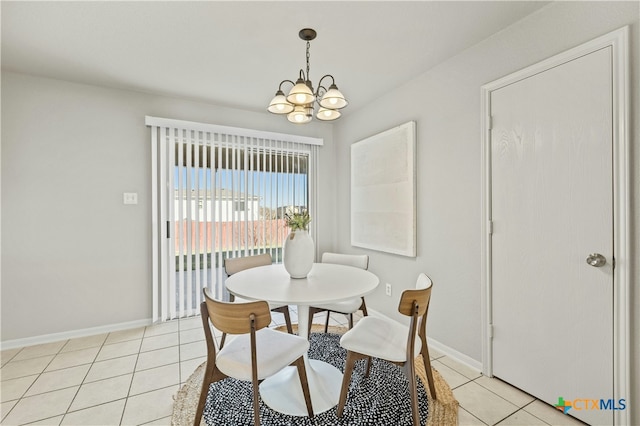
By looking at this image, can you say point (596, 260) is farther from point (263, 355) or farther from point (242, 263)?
point (242, 263)

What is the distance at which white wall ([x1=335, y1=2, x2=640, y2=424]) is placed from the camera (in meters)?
1.57

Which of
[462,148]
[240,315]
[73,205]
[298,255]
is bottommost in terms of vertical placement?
[240,315]

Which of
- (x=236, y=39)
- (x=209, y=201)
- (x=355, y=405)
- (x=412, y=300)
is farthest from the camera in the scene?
(x=209, y=201)

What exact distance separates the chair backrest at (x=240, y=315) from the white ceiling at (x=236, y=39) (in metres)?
1.74

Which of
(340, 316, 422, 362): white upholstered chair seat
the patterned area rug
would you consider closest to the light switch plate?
the patterned area rug

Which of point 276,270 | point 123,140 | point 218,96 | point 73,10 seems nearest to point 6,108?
point 123,140

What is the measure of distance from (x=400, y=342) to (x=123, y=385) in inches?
75.3

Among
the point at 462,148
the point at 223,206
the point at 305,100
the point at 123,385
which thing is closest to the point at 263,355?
the point at 123,385

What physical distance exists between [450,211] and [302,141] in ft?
7.07

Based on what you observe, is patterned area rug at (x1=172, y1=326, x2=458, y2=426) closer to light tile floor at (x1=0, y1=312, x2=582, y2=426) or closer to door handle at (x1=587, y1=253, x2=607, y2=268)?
light tile floor at (x1=0, y1=312, x2=582, y2=426)

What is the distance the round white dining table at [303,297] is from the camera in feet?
5.37

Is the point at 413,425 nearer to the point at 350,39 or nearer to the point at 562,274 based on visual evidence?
the point at 562,274

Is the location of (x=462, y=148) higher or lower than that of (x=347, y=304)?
higher

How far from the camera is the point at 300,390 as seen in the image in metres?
1.84
